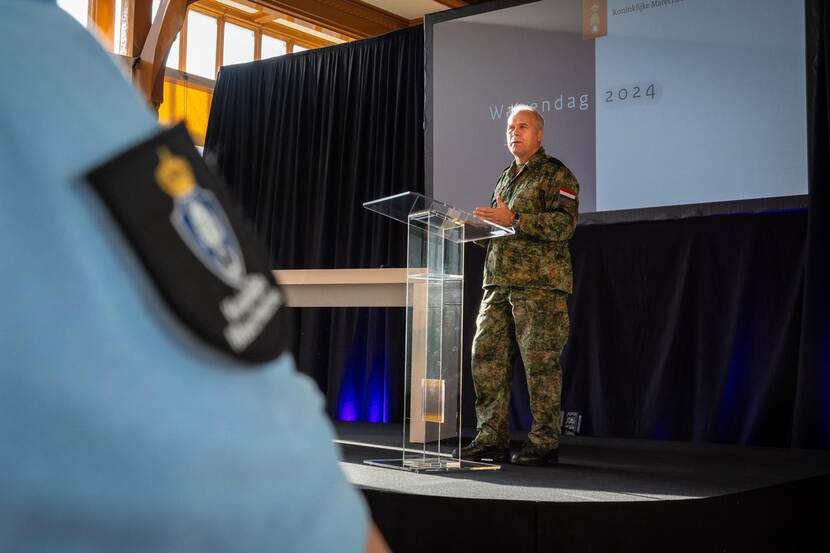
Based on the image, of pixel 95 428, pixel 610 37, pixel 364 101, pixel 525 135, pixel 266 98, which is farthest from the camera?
pixel 266 98

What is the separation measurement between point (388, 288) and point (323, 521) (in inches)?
156

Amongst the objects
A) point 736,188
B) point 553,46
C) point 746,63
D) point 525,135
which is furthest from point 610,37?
point 525,135

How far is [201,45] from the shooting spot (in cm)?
724

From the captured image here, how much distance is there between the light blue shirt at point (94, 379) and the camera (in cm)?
20

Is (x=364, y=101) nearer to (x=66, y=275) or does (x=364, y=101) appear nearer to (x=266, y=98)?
(x=266, y=98)

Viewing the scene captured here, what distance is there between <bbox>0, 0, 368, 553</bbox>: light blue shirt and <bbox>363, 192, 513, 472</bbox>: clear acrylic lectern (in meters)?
2.62

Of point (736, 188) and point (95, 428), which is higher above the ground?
point (736, 188)

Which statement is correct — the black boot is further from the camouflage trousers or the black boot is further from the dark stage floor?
the dark stage floor

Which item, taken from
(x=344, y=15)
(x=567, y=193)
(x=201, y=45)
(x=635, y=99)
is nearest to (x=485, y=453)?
(x=567, y=193)

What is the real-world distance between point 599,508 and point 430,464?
90 centimetres

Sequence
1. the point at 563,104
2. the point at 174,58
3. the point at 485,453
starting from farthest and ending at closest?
1. the point at 174,58
2. the point at 563,104
3. the point at 485,453

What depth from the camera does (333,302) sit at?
4.35m

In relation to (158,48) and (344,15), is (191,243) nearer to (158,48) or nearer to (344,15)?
(158,48)

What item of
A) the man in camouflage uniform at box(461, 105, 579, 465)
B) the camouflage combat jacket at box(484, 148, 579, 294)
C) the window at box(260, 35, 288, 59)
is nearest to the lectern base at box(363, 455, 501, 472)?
the man in camouflage uniform at box(461, 105, 579, 465)
